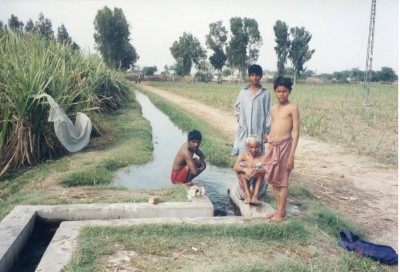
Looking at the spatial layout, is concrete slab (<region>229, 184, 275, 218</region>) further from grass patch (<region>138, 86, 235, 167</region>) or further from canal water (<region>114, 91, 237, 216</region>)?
grass patch (<region>138, 86, 235, 167</region>)

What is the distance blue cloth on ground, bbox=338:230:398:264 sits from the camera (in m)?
3.26

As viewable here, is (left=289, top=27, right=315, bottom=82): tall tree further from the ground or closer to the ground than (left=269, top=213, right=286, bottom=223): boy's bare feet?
further from the ground

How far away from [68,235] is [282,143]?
2.29 metres

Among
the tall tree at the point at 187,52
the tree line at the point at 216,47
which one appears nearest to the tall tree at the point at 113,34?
the tree line at the point at 216,47

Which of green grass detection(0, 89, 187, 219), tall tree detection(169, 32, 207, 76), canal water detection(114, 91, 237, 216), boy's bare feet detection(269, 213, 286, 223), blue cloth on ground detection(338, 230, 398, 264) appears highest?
tall tree detection(169, 32, 207, 76)

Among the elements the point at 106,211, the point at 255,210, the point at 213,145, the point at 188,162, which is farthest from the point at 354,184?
the point at 106,211

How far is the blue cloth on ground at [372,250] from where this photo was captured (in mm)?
3256

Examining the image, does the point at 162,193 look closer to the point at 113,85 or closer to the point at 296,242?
the point at 296,242

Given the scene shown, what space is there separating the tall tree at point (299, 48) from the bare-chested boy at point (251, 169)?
1996 inches

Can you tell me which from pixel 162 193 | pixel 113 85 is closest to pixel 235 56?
pixel 113 85

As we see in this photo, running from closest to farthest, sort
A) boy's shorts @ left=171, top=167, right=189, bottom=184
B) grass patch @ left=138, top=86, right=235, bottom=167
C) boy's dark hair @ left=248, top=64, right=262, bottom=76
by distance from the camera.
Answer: boy's dark hair @ left=248, top=64, right=262, bottom=76
boy's shorts @ left=171, top=167, right=189, bottom=184
grass patch @ left=138, top=86, right=235, bottom=167

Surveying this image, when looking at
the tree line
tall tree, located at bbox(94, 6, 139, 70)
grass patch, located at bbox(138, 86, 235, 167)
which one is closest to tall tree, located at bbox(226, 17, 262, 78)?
the tree line

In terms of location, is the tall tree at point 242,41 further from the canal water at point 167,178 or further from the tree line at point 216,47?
the canal water at point 167,178

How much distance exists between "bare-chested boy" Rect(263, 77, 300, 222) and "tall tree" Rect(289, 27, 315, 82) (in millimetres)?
51008
